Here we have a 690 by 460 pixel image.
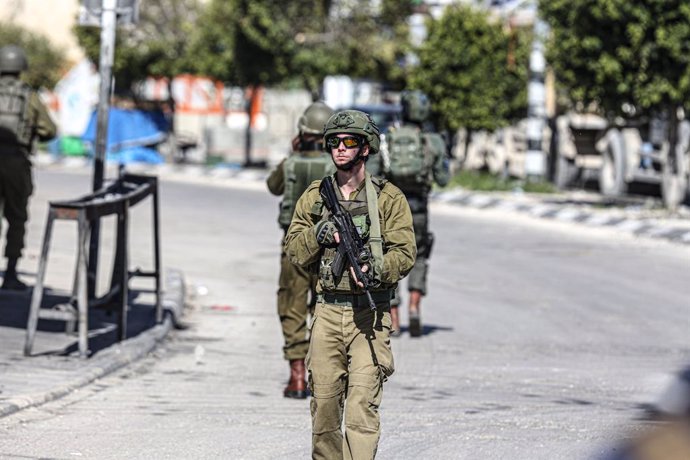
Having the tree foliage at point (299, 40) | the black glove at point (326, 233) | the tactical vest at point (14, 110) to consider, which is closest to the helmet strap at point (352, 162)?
the black glove at point (326, 233)

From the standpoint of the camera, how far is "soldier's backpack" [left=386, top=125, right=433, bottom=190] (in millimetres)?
10977

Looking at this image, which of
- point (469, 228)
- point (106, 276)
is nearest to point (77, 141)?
point (469, 228)

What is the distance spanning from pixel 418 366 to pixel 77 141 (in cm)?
3595

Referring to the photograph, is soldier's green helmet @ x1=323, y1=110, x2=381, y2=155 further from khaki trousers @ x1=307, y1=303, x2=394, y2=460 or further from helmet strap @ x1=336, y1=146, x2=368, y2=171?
khaki trousers @ x1=307, y1=303, x2=394, y2=460

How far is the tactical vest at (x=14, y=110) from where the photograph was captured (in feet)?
39.7

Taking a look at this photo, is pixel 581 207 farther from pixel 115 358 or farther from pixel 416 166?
pixel 115 358

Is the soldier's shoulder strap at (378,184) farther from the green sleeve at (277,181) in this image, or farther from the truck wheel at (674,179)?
the truck wheel at (674,179)

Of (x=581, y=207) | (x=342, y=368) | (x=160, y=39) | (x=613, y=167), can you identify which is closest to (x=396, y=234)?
(x=342, y=368)

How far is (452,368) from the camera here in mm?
10023

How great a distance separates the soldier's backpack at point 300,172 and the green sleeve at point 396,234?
2510mm

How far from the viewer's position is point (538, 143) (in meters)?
30.9

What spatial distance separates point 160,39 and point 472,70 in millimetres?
12552

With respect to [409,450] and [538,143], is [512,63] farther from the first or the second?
[409,450]

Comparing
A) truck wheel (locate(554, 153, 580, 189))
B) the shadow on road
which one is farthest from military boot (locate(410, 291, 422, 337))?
truck wheel (locate(554, 153, 580, 189))
